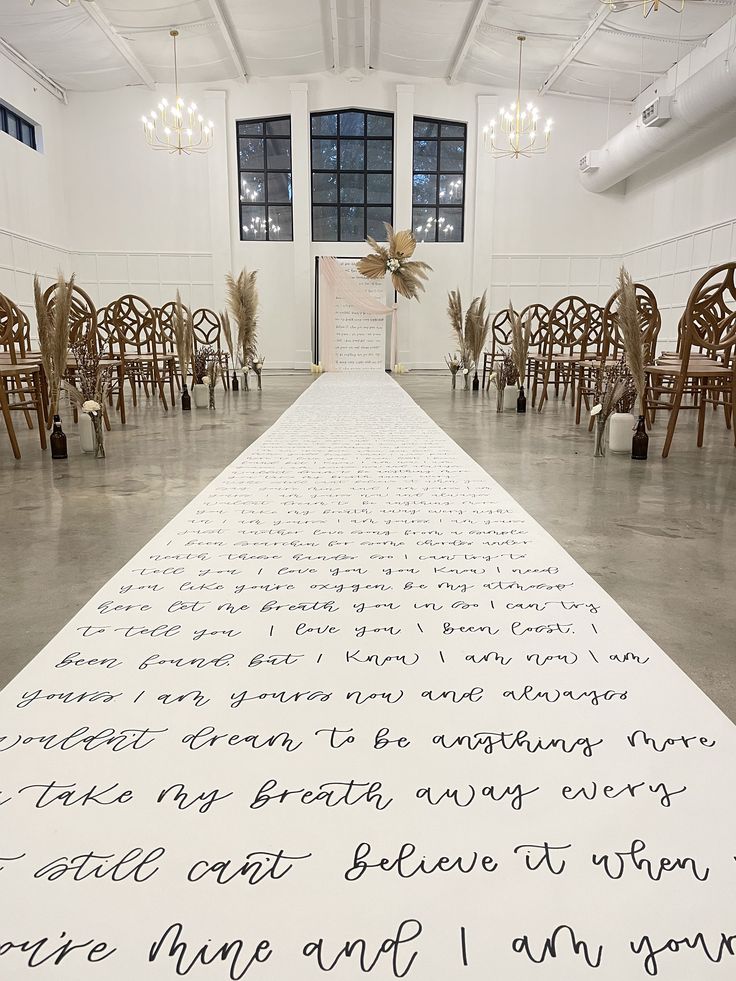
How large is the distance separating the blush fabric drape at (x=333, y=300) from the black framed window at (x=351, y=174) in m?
0.69

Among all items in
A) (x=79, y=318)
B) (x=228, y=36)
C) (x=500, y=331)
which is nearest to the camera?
(x=79, y=318)

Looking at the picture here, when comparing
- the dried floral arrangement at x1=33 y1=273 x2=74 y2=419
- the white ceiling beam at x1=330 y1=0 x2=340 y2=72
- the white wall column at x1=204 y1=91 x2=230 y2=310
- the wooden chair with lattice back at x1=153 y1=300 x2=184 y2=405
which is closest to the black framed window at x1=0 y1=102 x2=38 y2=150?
the white wall column at x1=204 y1=91 x2=230 y2=310

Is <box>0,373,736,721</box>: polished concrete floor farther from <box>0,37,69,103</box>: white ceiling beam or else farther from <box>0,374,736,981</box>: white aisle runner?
<box>0,37,69,103</box>: white ceiling beam

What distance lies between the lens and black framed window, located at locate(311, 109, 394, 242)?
38.5 feet

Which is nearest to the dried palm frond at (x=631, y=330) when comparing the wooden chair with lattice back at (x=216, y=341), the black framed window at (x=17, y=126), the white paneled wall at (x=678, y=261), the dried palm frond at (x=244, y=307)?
the wooden chair with lattice back at (x=216, y=341)

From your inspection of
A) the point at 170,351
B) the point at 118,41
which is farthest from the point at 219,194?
the point at 170,351

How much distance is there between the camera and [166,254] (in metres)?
11.8

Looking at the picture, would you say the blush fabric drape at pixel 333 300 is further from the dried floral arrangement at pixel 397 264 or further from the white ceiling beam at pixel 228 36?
the white ceiling beam at pixel 228 36

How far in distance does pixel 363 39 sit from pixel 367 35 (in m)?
0.44

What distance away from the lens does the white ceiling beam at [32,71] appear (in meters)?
9.32

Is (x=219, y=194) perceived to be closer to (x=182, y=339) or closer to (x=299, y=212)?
(x=299, y=212)

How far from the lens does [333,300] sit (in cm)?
1189

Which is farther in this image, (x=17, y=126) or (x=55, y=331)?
(x=17, y=126)

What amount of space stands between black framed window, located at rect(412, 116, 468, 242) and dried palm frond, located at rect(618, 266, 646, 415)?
9.56 m
